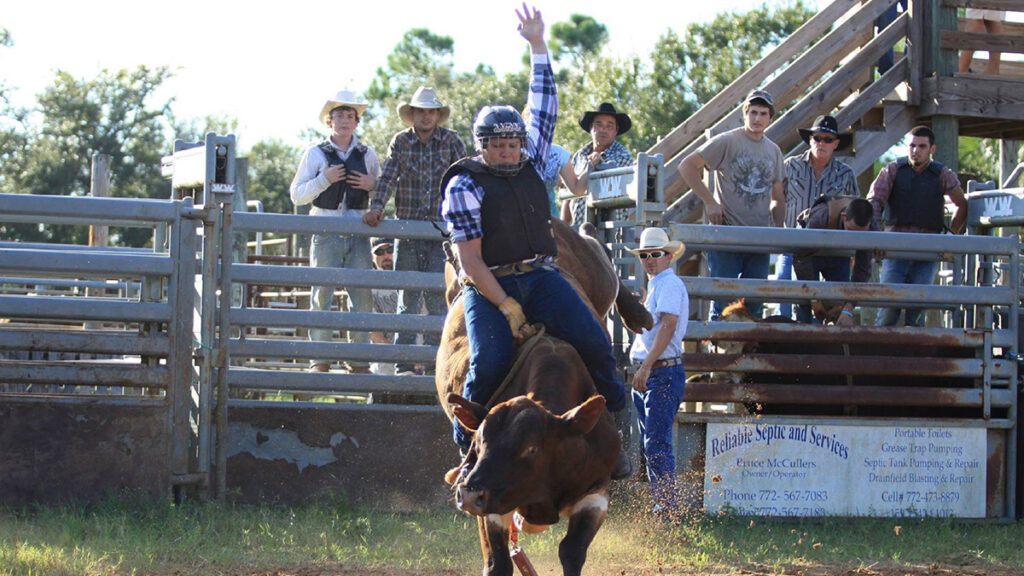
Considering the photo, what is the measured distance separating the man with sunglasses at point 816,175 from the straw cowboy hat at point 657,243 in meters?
2.13

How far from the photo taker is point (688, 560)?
7293mm

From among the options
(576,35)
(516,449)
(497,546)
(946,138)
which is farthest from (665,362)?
(576,35)

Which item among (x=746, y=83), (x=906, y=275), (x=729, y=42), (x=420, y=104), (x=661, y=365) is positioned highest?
(x=729, y=42)

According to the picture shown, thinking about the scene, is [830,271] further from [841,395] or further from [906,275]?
[841,395]

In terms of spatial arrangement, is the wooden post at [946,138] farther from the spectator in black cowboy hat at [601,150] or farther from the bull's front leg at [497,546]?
the bull's front leg at [497,546]

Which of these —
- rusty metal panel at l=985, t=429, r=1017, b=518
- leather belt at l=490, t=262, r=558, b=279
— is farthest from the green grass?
leather belt at l=490, t=262, r=558, b=279

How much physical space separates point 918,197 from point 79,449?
20.6ft

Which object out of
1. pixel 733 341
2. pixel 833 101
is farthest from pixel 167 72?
pixel 733 341

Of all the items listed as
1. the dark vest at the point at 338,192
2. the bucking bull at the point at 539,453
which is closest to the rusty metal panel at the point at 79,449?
the dark vest at the point at 338,192

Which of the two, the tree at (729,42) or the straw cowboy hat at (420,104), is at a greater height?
the tree at (729,42)

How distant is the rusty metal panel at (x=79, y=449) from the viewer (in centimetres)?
787

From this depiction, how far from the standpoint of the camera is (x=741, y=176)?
31.8ft

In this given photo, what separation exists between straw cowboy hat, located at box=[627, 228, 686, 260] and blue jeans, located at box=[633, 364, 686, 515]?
2.35 feet

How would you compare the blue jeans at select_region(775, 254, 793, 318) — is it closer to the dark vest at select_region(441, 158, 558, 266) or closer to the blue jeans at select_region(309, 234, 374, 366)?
the blue jeans at select_region(309, 234, 374, 366)
